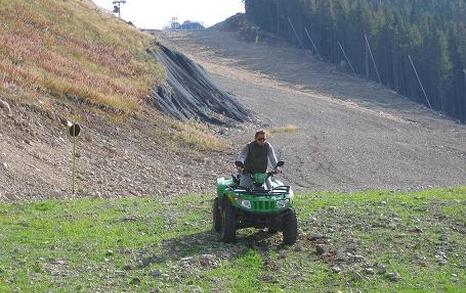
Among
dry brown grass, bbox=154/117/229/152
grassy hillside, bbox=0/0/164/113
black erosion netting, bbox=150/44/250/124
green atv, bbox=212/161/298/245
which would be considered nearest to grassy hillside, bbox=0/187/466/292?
green atv, bbox=212/161/298/245

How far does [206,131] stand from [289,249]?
2939 cm

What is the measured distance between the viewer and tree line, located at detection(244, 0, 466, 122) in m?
95.5

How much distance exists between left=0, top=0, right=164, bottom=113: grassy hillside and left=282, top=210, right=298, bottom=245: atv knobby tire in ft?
57.8

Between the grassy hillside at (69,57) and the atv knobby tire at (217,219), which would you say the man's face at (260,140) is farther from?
the grassy hillside at (69,57)

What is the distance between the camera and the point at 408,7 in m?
144

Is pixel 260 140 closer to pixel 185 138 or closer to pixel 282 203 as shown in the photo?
pixel 282 203

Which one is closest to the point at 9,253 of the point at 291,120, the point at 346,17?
the point at 291,120

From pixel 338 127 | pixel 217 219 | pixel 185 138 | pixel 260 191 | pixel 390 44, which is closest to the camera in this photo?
pixel 260 191

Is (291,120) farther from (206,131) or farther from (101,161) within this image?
(101,161)

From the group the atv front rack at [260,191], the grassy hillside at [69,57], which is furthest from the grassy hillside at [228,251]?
the grassy hillside at [69,57]

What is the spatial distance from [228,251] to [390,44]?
313 ft

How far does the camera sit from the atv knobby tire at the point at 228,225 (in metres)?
13.0

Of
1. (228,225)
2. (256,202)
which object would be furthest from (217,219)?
(256,202)

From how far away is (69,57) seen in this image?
40688mm
